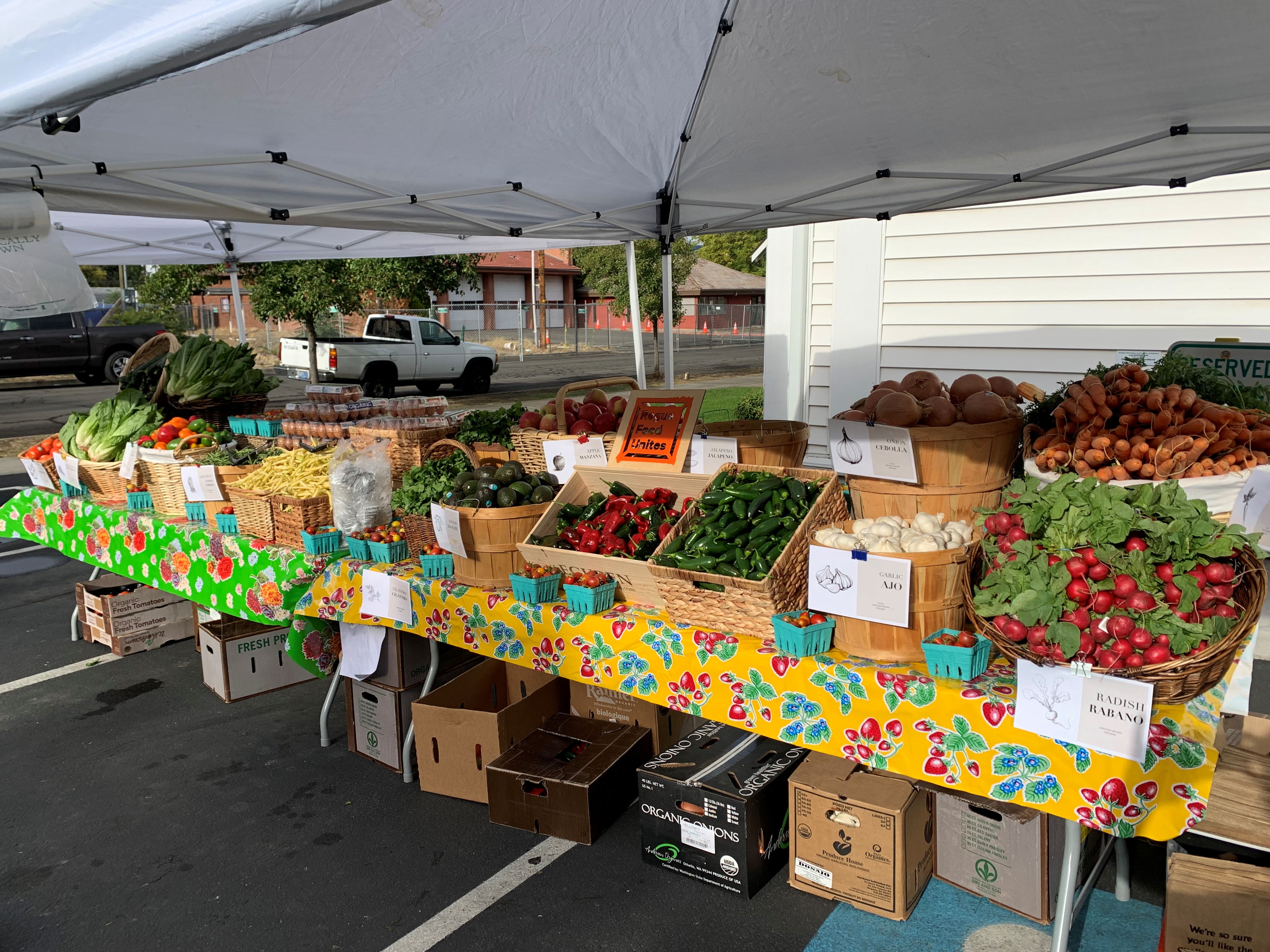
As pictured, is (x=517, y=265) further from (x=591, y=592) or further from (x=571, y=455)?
(x=591, y=592)

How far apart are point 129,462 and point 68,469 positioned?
0.52 m

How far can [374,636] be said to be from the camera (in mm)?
3416

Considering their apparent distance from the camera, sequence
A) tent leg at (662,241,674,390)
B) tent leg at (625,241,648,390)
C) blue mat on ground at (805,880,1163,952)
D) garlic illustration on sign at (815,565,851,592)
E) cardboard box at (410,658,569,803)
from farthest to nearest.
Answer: tent leg at (625,241,648,390) → tent leg at (662,241,674,390) → cardboard box at (410,658,569,803) → blue mat on ground at (805,880,1163,952) → garlic illustration on sign at (815,565,851,592)

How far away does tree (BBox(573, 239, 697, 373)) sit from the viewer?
71.9 feet

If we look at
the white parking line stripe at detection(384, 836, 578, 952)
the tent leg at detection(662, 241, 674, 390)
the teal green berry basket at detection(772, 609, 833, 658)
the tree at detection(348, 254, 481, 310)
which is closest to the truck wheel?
the tree at detection(348, 254, 481, 310)

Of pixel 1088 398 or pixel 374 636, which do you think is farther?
pixel 374 636

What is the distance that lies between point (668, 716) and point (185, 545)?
7.85 ft

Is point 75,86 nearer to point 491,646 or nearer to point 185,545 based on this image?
point 491,646

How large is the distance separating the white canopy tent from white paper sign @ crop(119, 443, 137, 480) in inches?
52.3

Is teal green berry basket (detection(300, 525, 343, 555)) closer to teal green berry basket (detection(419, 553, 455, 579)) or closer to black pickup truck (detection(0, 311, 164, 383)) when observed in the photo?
teal green berry basket (detection(419, 553, 455, 579))

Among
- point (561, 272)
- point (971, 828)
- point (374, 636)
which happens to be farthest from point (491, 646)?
point (561, 272)

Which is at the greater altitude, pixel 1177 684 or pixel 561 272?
pixel 561 272

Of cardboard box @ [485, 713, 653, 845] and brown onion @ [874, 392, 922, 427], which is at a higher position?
brown onion @ [874, 392, 922, 427]

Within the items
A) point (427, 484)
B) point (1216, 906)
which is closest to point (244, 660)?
point (427, 484)
